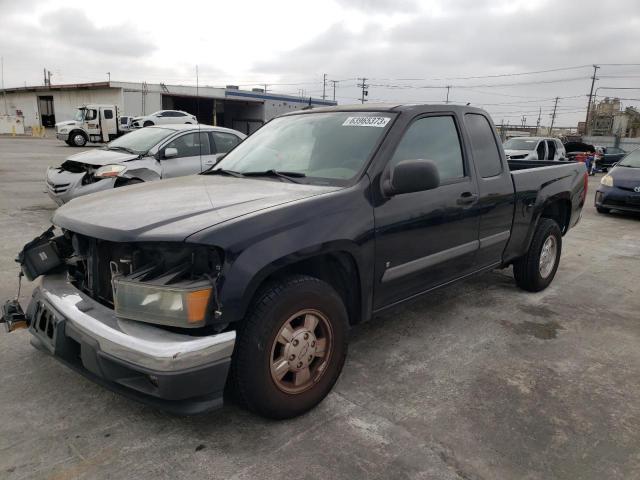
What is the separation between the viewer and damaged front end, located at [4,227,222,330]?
2256mm

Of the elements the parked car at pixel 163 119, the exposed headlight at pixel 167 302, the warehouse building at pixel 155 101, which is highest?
the warehouse building at pixel 155 101

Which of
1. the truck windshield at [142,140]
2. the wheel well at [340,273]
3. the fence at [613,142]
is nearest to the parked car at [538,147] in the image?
the truck windshield at [142,140]

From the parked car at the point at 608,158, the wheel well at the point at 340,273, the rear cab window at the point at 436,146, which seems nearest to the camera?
the wheel well at the point at 340,273

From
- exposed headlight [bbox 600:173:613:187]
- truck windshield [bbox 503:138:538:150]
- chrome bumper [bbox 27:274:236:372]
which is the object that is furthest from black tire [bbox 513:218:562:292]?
truck windshield [bbox 503:138:538:150]

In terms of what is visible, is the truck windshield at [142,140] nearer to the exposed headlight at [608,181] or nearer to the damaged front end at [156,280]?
the damaged front end at [156,280]

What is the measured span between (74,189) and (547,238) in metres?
6.65

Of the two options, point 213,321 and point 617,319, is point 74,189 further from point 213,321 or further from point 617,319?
point 617,319

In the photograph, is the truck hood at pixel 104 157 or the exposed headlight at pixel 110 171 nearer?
the exposed headlight at pixel 110 171

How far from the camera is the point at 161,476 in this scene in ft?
7.48

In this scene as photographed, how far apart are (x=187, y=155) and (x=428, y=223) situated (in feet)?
19.2

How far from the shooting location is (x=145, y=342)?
2238mm

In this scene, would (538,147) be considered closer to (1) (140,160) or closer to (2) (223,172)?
(1) (140,160)

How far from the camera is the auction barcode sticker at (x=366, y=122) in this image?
132 inches

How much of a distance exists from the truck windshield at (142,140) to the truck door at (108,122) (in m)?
21.5
